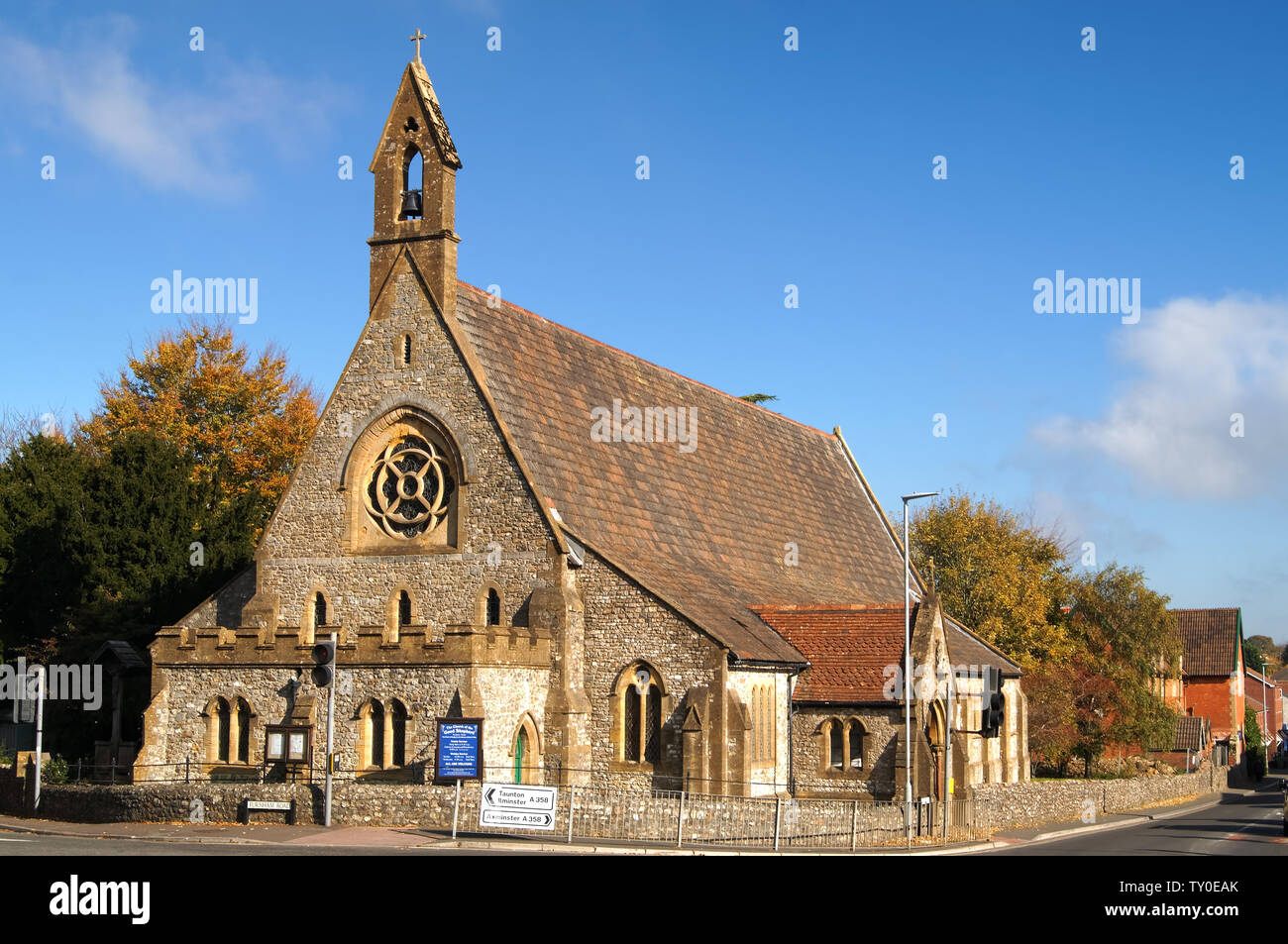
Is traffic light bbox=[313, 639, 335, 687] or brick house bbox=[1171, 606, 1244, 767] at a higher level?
traffic light bbox=[313, 639, 335, 687]

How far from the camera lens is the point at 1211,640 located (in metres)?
97.7

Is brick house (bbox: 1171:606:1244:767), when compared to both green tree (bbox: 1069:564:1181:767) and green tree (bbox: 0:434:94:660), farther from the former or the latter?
green tree (bbox: 0:434:94:660)

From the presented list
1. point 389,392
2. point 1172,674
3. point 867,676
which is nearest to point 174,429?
point 389,392

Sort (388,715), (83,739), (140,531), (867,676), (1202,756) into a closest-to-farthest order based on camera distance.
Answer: (388,715) → (867,676) → (83,739) → (140,531) → (1202,756)

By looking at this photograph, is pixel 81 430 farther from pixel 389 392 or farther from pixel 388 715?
pixel 388 715

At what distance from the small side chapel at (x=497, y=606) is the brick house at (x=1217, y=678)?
61.1 m

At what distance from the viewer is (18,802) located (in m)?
31.8

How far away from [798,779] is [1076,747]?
89.4 ft

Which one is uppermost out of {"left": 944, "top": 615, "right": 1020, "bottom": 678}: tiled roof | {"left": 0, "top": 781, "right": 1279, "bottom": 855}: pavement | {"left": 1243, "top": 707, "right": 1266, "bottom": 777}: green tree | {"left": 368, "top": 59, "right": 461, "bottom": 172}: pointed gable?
{"left": 368, "top": 59, "right": 461, "bottom": 172}: pointed gable

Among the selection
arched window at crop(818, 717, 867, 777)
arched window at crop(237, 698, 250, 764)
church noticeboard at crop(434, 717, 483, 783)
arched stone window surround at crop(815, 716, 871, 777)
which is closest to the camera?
church noticeboard at crop(434, 717, 483, 783)

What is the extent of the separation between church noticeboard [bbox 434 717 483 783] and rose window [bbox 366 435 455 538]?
752cm

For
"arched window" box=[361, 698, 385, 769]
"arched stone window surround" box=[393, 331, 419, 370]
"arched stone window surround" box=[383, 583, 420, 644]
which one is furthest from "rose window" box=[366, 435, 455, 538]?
"arched window" box=[361, 698, 385, 769]

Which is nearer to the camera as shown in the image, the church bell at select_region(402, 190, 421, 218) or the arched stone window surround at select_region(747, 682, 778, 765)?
the arched stone window surround at select_region(747, 682, 778, 765)

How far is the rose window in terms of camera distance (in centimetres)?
3500
